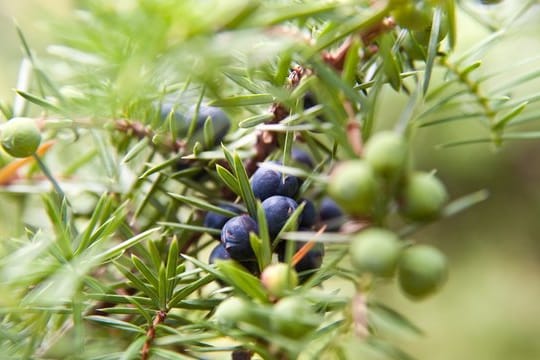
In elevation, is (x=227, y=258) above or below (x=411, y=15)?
below

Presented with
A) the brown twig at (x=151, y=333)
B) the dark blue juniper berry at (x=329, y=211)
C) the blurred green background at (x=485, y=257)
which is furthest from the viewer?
the blurred green background at (x=485, y=257)

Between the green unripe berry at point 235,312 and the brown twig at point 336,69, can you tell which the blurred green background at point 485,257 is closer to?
the brown twig at point 336,69

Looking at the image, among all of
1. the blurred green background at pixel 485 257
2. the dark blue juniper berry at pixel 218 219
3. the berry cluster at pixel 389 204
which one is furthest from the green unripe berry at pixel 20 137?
the blurred green background at pixel 485 257

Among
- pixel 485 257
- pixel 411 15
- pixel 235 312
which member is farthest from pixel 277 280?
pixel 485 257

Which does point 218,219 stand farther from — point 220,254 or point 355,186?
point 355,186

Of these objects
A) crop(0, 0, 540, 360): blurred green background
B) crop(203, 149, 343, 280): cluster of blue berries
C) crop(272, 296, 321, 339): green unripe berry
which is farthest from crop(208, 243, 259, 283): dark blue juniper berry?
crop(0, 0, 540, 360): blurred green background

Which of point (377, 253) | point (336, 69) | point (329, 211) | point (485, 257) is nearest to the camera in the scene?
point (377, 253)

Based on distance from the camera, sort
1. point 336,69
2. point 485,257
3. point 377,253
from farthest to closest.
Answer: point 485,257
point 336,69
point 377,253
